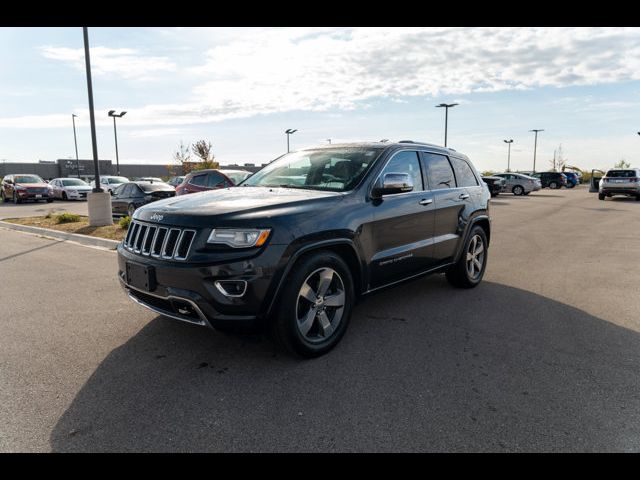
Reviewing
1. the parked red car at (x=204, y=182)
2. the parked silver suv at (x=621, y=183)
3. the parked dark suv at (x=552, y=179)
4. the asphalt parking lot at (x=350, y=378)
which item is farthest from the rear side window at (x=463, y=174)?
the parked dark suv at (x=552, y=179)

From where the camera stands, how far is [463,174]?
586 centimetres

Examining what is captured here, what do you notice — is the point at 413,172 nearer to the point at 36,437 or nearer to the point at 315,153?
the point at 315,153

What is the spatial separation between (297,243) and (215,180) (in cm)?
1128

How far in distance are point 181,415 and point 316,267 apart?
139cm

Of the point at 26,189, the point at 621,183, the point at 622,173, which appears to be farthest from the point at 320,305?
the point at 622,173

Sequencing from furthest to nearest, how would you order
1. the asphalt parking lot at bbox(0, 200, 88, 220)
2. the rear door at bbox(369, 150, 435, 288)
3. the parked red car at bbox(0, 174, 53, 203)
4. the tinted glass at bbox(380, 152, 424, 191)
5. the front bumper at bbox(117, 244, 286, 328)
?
the parked red car at bbox(0, 174, 53, 203) → the asphalt parking lot at bbox(0, 200, 88, 220) → the tinted glass at bbox(380, 152, 424, 191) → the rear door at bbox(369, 150, 435, 288) → the front bumper at bbox(117, 244, 286, 328)

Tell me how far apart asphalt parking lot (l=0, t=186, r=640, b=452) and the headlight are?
2.64ft

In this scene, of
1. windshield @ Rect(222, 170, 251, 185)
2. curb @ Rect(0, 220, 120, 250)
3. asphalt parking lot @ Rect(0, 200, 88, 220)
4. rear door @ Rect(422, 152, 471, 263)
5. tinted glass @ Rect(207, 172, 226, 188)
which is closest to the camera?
rear door @ Rect(422, 152, 471, 263)

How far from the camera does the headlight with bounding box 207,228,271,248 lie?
10.7 feet

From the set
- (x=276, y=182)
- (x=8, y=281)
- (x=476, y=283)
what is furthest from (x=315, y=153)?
(x=8, y=281)

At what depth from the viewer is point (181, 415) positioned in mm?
2893

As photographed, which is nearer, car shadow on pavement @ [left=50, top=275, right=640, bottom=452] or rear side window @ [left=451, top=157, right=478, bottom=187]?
car shadow on pavement @ [left=50, top=275, right=640, bottom=452]

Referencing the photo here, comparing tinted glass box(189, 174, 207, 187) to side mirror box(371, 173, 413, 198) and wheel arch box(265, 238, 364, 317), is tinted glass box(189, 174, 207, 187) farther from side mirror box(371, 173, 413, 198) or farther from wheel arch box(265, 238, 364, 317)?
wheel arch box(265, 238, 364, 317)

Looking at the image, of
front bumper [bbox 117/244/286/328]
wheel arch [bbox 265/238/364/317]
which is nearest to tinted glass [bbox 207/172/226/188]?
wheel arch [bbox 265/238/364/317]
